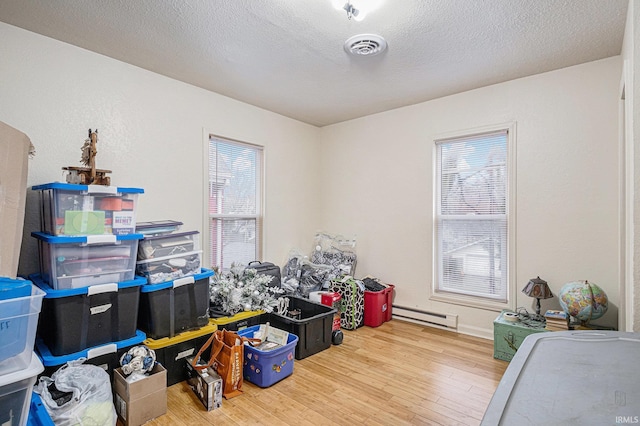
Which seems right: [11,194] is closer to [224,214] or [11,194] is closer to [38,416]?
[38,416]

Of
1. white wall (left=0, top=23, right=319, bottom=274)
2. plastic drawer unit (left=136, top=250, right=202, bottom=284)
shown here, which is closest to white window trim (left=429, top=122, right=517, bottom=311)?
white wall (left=0, top=23, right=319, bottom=274)

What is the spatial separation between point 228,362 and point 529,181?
3006 mm

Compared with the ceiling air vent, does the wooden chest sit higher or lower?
lower

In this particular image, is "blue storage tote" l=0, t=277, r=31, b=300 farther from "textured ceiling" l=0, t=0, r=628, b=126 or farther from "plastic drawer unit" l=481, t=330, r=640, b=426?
"textured ceiling" l=0, t=0, r=628, b=126

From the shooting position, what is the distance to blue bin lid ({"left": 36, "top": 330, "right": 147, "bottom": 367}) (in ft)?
5.90

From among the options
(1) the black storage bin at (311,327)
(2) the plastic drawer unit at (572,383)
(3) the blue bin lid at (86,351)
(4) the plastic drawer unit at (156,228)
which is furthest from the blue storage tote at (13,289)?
(1) the black storage bin at (311,327)

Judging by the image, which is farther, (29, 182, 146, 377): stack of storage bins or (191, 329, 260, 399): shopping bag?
(191, 329, 260, 399): shopping bag

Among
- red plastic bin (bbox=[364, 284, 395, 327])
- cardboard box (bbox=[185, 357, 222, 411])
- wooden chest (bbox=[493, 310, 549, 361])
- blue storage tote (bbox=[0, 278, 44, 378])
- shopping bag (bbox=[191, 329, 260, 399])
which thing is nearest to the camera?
blue storage tote (bbox=[0, 278, 44, 378])

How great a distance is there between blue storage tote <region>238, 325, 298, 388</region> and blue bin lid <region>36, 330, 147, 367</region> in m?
0.75

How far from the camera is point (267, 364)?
227 cm

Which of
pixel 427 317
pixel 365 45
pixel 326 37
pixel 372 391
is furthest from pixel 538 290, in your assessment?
pixel 326 37

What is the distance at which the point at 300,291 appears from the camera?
12.1 ft

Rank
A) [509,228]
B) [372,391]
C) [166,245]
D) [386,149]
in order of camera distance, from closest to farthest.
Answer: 1. [372,391]
2. [166,245]
3. [509,228]
4. [386,149]

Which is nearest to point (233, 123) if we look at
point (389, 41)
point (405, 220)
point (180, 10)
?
point (180, 10)
